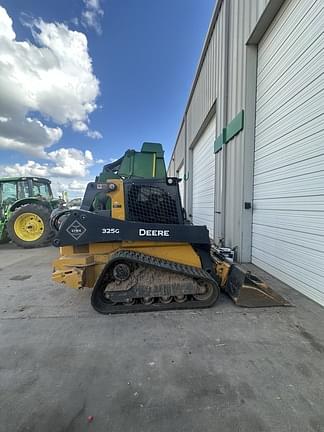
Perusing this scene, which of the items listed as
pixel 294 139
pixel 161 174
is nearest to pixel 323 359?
pixel 294 139

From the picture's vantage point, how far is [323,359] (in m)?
2.16

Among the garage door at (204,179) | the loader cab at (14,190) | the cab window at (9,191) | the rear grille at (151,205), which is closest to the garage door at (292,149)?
the rear grille at (151,205)

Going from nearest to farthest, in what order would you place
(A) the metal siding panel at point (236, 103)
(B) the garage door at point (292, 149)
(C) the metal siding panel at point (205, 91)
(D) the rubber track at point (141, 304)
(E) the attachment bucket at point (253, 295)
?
(D) the rubber track at point (141, 304) → (E) the attachment bucket at point (253, 295) → (B) the garage door at point (292, 149) → (A) the metal siding panel at point (236, 103) → (C) the metal siding panel at point (205, 91)

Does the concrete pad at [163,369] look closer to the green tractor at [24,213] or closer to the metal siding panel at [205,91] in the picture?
the green tractor at [24,213]

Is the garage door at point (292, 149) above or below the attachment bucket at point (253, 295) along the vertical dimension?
above

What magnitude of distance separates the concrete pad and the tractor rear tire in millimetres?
5173

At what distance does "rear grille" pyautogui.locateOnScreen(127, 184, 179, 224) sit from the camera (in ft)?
11.2

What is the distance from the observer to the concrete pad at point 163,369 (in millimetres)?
1579

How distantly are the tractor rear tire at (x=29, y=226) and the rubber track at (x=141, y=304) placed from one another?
576 centimetres

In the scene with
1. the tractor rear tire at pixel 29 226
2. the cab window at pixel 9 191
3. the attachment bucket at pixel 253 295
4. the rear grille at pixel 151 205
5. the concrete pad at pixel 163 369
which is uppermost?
the cab window at pixel 9 191

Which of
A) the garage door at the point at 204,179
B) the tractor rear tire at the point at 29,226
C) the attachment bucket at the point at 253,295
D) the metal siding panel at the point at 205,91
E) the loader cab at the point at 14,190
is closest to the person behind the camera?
the attachment bucket at the point at 253,295

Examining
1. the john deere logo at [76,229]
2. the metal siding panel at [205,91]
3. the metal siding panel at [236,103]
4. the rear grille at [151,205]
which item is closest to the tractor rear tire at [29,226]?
the john deere logo at [76,229]

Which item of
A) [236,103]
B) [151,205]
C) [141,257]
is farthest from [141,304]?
[236,103]

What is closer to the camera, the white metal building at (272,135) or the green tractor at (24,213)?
the white metal building at (272,135)
